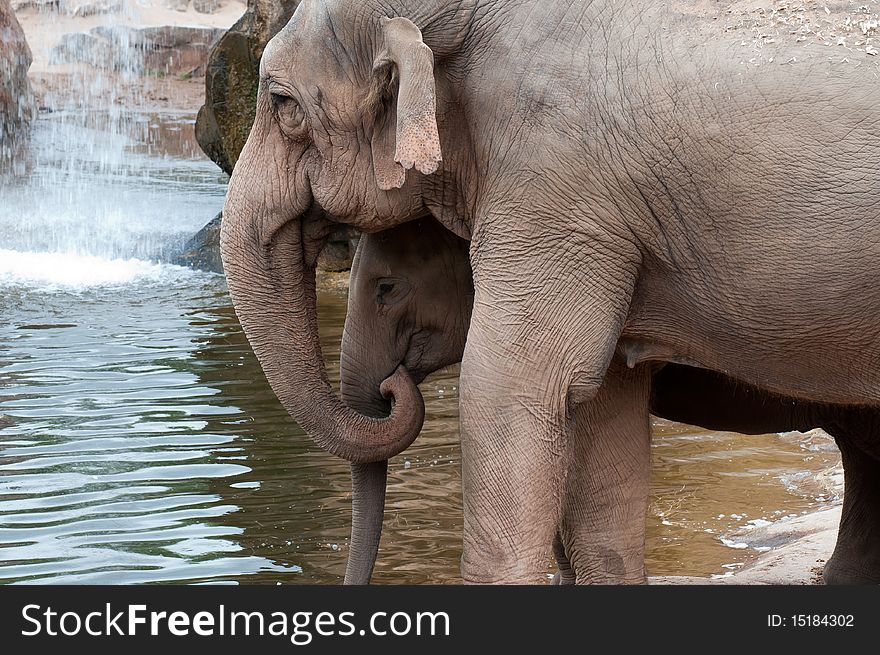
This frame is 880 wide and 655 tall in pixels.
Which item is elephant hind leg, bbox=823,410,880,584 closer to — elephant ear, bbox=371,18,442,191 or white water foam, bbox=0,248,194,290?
elephant ear, bbox=371,18,442,191

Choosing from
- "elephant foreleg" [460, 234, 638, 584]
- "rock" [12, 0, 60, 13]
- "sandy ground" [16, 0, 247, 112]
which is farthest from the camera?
"rock" [12, 0, 60, 13]

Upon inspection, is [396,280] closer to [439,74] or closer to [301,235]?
[301,235]

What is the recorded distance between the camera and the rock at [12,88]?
1764cm

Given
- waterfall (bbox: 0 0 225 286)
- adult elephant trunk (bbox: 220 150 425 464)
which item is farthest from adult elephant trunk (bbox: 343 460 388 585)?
waterfall (bbox: 0 0 225 286)

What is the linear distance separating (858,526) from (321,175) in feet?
6.62

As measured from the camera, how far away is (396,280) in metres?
4.09

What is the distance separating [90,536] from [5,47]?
13423 millimetres

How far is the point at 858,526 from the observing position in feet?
14.8

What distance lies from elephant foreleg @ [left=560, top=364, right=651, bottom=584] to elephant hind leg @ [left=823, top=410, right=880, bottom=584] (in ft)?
2.44

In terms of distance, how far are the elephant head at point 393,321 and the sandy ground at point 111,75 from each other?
17.6 meters

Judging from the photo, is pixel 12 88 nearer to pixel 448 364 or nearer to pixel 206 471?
pixel 206 471

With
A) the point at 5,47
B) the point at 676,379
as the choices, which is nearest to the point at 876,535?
the point at 676,379

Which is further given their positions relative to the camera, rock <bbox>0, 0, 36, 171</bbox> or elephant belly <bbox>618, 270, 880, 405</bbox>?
rock <bbox>0, 0, 36, 171</bbox>

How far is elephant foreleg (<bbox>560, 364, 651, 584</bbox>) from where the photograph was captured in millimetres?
3941
